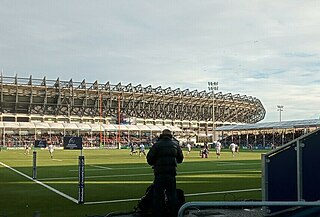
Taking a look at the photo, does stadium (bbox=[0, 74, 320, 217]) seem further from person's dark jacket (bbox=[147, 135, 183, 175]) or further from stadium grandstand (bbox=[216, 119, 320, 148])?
person's dark jacket (bbox=[147, 135, 183, 175])

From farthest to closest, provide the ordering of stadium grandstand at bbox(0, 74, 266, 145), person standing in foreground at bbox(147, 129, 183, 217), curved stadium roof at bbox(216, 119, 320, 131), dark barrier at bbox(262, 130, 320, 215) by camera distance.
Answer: stadium grandstand at bbox(0, 74, 266, 145)
curved stadium roof at bbox(216, 119, 320, 131)
person standing in foreground at bbox(147, 129, 183, 217)
dark barrier at bbox(262, 130, 320, 215)

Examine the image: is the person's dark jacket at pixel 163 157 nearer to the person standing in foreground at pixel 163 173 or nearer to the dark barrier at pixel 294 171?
the person standing in foreground at pixel 163 173

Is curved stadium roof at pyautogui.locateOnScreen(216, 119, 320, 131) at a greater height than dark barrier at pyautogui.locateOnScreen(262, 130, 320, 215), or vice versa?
curved stadium roof at pyautogui.locateOnScreen(216, 119, 320, 131)

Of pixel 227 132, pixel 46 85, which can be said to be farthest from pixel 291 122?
pixel 46 85

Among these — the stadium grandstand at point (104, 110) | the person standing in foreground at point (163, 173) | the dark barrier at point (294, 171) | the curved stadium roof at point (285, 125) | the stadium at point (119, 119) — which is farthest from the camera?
the stadium grandstand at point (104, 110)

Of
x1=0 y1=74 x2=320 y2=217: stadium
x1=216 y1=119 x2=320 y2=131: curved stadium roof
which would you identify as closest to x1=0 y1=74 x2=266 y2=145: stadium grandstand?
x1=0 y1=74 x2=320 y2=217: stadium

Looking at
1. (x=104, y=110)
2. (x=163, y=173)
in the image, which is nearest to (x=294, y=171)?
(x=163, y=173)

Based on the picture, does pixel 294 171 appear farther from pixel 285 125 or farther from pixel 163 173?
pixel 285 125

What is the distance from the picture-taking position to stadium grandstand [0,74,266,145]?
100312 millimetres

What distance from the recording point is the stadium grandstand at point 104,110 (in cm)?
10031

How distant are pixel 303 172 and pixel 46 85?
105 meters

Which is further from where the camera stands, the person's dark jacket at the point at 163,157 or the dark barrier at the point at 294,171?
the person's dark jacket at the point at 163,157

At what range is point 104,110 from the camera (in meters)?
116

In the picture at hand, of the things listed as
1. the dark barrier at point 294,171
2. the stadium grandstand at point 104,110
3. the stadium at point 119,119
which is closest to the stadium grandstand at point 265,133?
the stadium at point 119,119
